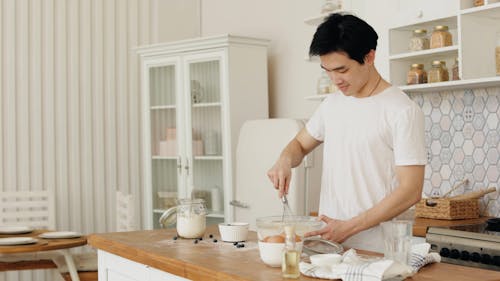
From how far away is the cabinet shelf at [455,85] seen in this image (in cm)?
334

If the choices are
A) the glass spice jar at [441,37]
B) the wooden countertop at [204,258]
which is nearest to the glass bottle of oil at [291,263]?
the wooden countertop at [204,258]

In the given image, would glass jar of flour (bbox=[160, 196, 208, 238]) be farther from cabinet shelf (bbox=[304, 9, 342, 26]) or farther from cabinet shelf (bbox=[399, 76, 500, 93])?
cabinet shelf (bbox=[304, 9, 342, 26])

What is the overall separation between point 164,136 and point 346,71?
3.16 m

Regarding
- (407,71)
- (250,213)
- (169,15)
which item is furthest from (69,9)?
(407,71)

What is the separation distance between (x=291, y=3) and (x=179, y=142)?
4.14ft

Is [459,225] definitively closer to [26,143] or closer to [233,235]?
[233,235]

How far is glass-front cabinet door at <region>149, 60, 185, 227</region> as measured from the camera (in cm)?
543

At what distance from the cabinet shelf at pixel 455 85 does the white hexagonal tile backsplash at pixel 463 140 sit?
0.10 meters

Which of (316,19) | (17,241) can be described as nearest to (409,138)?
(316,19)

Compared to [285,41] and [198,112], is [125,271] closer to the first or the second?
[198,112]

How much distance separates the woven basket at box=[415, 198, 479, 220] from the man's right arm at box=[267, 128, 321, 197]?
910 mm

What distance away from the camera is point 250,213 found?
184 inches

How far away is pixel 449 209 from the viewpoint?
3.50 m

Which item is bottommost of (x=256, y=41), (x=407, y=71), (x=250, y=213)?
(x=250, y=213)
